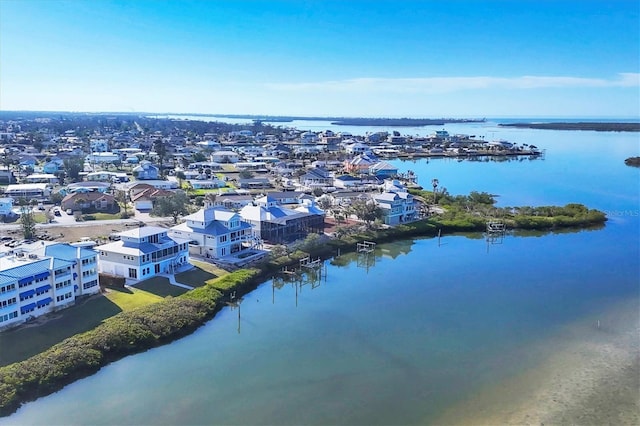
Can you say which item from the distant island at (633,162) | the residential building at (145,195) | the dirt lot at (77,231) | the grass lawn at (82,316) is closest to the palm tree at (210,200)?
the residential building at (145,195)

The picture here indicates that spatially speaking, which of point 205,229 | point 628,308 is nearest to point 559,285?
point 628,308

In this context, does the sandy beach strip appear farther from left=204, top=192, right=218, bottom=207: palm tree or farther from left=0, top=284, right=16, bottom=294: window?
left=204, top=192, right=218, bottom=207: palm tree

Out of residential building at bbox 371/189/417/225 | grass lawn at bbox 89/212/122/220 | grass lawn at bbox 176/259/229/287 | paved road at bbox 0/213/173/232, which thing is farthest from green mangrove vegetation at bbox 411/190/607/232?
grass lawn at bbox 89/212/122/220

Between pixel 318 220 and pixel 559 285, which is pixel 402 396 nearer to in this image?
pixel 559 285

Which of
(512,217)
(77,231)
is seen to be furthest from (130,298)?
(512,217)

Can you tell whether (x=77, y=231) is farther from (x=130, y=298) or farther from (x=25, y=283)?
(x=25, y=283)

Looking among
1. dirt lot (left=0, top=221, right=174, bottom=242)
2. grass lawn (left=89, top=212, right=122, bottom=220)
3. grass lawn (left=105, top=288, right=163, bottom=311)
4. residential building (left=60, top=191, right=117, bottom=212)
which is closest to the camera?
grass lawn (left=105, top=288, right=163, bottom=311)
